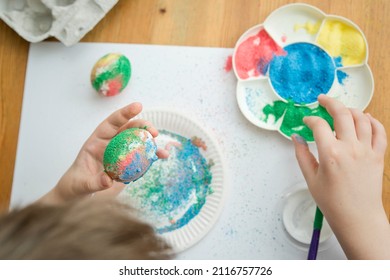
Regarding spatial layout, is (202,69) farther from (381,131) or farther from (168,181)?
(381,131)

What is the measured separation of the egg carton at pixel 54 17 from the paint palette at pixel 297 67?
0.31 m

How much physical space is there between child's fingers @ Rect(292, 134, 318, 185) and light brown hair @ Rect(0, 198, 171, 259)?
12.2 inches

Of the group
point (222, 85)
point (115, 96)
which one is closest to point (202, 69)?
point (222, 85)

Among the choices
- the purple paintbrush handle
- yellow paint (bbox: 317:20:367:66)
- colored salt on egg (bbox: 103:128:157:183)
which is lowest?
the purple paintbrush handle

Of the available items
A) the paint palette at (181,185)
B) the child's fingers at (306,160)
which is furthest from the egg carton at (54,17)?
the child's fingers at (306,160)

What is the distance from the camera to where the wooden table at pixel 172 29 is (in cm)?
81

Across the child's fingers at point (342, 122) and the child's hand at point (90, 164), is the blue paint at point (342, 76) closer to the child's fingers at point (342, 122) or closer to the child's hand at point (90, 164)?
the child's fingers at point (342, 122)

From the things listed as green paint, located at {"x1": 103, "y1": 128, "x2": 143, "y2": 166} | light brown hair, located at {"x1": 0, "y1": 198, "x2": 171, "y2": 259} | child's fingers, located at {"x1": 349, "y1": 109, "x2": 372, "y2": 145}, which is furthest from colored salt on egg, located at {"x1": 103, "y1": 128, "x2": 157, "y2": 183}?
child's fingers, located at {"x1": 349, "y1": 109, "x2": 372, "y2": 145}

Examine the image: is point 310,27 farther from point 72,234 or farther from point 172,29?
point 72,234

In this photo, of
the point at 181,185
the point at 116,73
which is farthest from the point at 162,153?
Result: the point at 116,73

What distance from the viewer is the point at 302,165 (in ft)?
2.31

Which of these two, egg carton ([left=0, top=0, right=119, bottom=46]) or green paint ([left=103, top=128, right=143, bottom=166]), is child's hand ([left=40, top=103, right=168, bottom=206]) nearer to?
green paint ([left=103, top=128, right=143, bottom=166])

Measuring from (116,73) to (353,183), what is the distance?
0.48m

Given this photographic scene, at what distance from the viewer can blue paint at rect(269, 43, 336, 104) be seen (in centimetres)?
79
